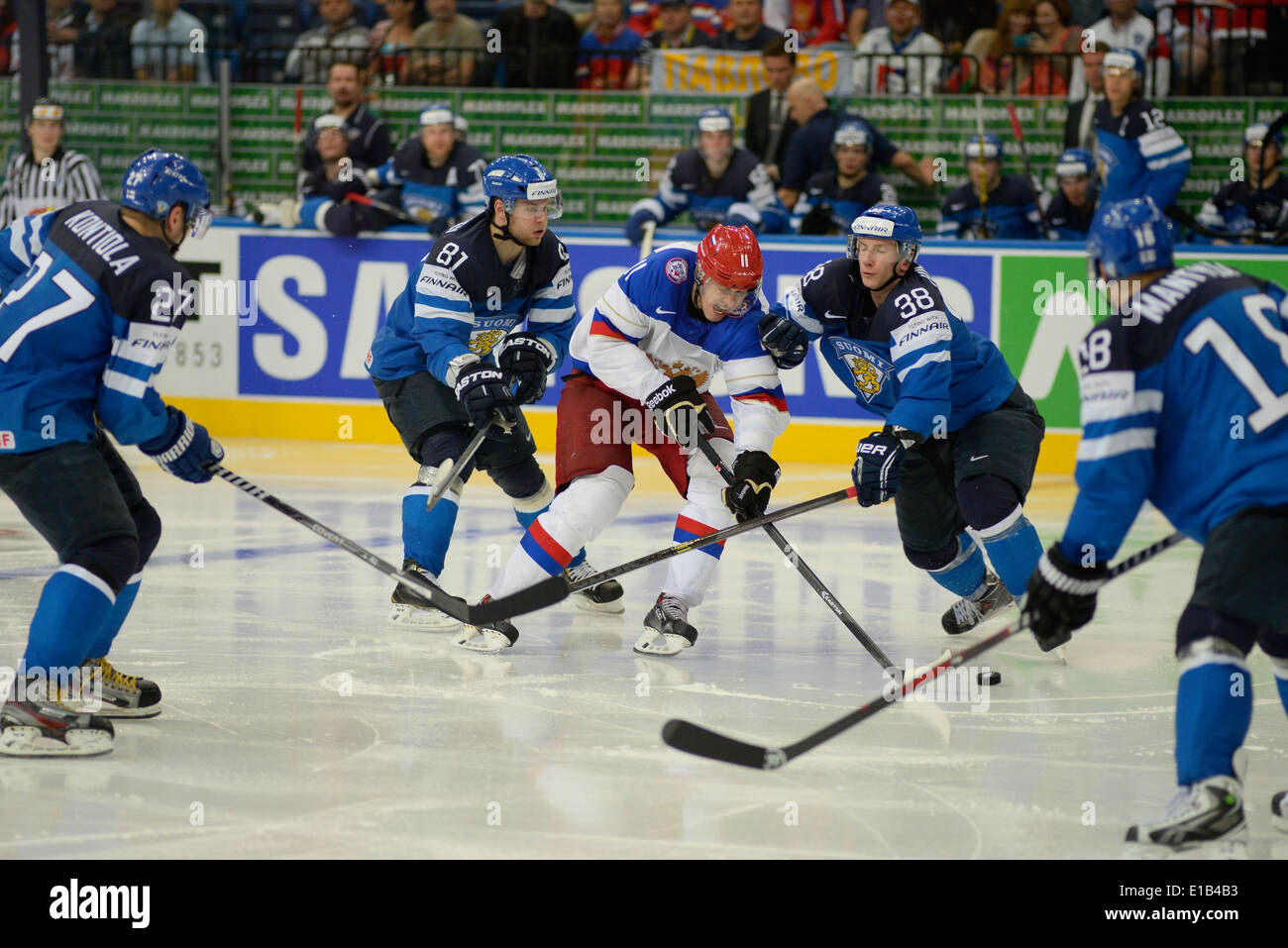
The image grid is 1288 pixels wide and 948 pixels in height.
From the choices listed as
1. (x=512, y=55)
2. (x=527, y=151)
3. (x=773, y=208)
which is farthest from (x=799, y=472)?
(x=512, y=55)

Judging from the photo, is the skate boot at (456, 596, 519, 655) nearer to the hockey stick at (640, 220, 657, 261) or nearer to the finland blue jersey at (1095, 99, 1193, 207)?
the hockey stick at (640, 220, 657, 261)

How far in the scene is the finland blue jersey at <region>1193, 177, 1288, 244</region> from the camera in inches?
305

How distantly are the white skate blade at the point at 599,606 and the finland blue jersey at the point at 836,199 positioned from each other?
3.52 m

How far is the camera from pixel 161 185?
3551 millimetres

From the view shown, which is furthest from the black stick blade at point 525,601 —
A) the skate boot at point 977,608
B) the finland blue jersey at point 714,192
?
the finland blue jersey at point 714,192

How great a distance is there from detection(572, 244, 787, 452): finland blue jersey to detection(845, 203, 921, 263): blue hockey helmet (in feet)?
1.34

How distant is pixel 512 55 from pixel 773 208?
1.93 m

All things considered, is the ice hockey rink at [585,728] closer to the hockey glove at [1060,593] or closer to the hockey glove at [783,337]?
the hockey glove at [1060,593]

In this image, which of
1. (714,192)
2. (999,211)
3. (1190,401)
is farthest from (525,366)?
(999,211)

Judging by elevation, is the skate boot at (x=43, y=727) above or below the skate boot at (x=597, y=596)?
above

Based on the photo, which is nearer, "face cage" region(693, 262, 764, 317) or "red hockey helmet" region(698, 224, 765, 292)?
"red hockey helmet" region(698, 224, 765, 292)

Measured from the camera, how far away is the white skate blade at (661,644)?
182 inches

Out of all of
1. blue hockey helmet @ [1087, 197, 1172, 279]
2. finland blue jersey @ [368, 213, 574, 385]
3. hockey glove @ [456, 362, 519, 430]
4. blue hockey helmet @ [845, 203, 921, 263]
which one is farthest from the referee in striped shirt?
blue hockey helmet @ [1087, 197, 1172, 279]

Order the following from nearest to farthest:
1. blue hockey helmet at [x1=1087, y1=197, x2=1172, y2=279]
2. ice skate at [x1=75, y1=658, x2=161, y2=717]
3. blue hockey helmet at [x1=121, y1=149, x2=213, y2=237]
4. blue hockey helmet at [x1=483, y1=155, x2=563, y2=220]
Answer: blue hockey helmet at [x1=1087, y1=197, x2=1172, y2=279], blue hockey helmet at [x1=121, y1=149, x2=213, y2=237], ice skate at [x1=75, y1=658, x2=161, y2=717], blue hockey helmet at [x1=483, y1=155, x2=563, y2=220]
